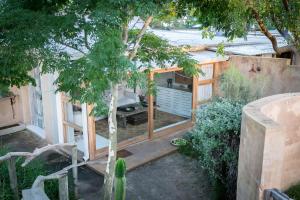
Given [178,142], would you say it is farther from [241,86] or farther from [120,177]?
[120,177]

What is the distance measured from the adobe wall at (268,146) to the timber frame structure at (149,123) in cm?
213

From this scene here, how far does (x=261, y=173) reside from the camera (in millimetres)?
5371

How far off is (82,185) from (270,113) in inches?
212

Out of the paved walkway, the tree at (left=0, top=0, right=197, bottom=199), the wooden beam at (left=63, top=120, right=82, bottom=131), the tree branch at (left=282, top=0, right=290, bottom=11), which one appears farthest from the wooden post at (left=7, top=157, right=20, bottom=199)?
the tree branch at (left=282, top=0, right=290, bottom=11)

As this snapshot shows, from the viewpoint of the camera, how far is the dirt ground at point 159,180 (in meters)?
8.32

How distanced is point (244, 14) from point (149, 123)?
510cm

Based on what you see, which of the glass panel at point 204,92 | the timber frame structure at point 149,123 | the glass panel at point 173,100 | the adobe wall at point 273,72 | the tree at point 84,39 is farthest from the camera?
the glass panel at point 173,100

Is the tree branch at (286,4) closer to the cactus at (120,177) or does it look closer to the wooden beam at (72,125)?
the cactus at (120,177)

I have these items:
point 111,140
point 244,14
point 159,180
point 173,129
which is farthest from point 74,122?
point 244,14

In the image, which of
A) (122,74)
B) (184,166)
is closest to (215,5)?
(122,74)

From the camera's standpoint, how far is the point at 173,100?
14.8m

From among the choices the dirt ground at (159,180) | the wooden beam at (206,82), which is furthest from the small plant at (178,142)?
the wooden beam at (206,82)

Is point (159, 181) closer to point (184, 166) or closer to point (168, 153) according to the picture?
point (184, 166)

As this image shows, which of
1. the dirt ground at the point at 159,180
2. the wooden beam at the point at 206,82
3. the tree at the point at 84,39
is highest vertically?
the tree at the point at 84,39
